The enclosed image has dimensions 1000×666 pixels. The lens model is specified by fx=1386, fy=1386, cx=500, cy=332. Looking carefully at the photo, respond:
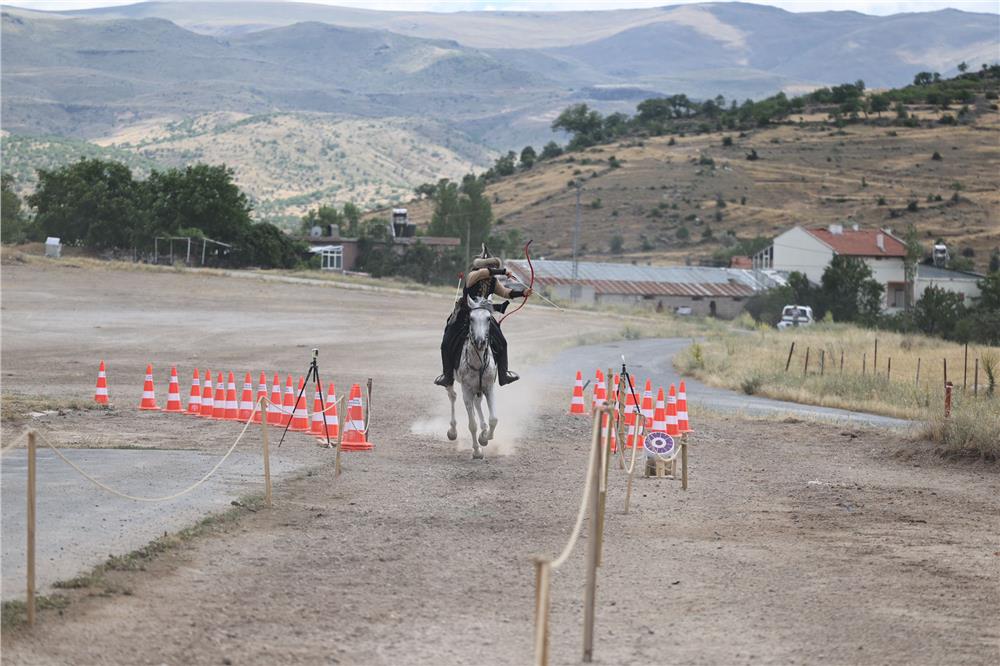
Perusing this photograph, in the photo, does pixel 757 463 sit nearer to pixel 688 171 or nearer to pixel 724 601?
pixel 724 601

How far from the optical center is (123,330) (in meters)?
45.2

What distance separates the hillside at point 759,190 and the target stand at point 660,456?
90602 millimetres

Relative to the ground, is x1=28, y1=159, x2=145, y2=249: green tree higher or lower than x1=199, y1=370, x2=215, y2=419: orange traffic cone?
higher

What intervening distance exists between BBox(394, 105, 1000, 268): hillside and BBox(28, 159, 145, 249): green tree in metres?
39.7

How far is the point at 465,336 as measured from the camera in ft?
62.0

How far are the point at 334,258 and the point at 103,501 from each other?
3248 inches

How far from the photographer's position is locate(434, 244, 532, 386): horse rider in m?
18.5

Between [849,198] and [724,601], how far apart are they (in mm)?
117217

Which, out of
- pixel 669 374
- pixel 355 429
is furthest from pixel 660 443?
pixel 669 374

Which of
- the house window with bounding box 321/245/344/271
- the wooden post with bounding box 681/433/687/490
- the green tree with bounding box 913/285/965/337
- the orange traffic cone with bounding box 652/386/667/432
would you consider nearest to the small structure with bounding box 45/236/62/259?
the house window with bounding box 321/245/344/271

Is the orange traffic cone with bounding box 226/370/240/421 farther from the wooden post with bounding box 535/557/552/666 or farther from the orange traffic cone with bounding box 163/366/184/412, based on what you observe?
the wooden post with bounding box 535/557/552/666

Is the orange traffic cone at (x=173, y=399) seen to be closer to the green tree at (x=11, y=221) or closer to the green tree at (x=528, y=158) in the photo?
the green tree at (x=11, y=221)

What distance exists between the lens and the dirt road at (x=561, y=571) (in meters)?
9.16

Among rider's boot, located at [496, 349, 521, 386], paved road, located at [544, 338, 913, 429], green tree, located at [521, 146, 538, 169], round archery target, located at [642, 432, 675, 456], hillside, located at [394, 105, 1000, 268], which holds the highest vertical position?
green tree, located at [521, 146, 538, 169]
